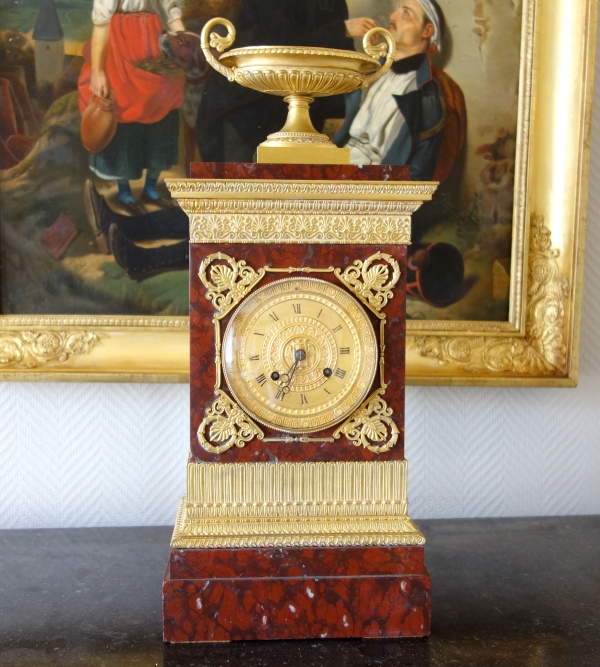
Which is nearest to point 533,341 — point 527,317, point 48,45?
point 527,317

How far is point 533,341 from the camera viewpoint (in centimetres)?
240

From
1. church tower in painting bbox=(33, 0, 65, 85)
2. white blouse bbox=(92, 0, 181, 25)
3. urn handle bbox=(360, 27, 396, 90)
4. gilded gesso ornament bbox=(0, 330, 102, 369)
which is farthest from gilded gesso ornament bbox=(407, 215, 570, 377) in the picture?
church tower in painting bbox=(33, 0, 65, 85)

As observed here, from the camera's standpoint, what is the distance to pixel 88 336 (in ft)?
7.55

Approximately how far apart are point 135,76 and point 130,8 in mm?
182

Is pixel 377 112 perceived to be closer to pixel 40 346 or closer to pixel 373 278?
pixel 373 278

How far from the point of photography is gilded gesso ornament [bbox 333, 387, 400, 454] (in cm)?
170

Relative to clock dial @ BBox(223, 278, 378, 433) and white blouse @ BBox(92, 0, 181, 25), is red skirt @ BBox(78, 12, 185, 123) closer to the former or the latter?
white blouse @ BBox(92, 0, 181, 25)

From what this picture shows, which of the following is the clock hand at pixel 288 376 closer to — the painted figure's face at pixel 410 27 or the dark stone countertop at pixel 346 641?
the dark stone countertop at pixel 346 641

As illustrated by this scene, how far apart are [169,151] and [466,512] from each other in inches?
55.3

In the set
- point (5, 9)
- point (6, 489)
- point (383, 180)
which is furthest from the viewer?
point (6, 489)

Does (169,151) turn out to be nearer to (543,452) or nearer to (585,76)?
(585,76)

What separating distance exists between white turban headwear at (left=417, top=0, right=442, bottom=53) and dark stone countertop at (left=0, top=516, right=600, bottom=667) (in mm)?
1393

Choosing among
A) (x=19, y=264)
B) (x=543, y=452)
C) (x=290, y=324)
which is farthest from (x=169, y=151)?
(x=543, y=452)

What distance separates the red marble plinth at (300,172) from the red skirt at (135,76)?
729 mm
